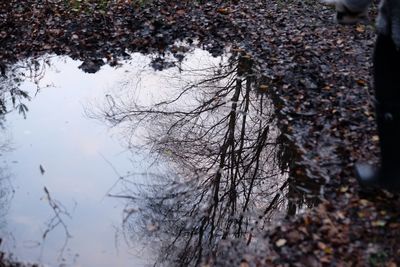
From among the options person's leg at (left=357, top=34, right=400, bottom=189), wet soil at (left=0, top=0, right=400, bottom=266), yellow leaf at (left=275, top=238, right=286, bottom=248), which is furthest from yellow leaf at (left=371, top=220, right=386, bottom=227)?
yellow leaf at (left=275, top=238, right=286, bottom=248)

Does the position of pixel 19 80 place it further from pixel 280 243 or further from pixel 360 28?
pixel 360 28

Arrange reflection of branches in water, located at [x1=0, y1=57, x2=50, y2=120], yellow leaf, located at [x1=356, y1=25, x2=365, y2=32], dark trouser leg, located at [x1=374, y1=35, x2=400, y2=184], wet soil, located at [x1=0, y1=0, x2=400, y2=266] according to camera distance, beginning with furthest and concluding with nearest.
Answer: yellow leaf, located at [x1=356, y1=25, x2=365, y2=32], reflection of branches in water, located at [x1=0, y1=57, x2=50, y2=120], wet soil, located at [x1=0, y1=0, x2=400, y2=266], dark trouser leg, located at [x1=374, y1=35, x2=400, y2=184]

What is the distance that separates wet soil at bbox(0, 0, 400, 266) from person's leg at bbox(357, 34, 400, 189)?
1.14ft

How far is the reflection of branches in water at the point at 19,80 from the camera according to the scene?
6199mm

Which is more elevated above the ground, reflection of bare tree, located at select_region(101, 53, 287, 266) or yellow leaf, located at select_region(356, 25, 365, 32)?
yellow leaf, located at select_region(356, 25, 365, 32)

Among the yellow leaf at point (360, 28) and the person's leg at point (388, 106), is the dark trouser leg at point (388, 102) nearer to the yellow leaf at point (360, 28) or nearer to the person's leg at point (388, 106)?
the person's leg at point (388, 106)

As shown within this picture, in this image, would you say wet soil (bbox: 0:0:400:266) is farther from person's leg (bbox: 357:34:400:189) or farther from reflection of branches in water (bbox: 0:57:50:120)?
person's leg (bbox: 357:34:400:189)

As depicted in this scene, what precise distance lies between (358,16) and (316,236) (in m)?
1.65

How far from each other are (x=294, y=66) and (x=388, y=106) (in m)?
2.93

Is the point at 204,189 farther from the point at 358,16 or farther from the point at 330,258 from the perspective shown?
the point at 358,16

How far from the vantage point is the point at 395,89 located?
333cm

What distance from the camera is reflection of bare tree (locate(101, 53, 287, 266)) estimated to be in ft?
13.9

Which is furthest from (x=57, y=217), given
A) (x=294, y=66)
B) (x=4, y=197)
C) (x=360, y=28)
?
(x=360, y=28)

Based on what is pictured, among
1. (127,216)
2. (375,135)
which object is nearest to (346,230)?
(375,135)
